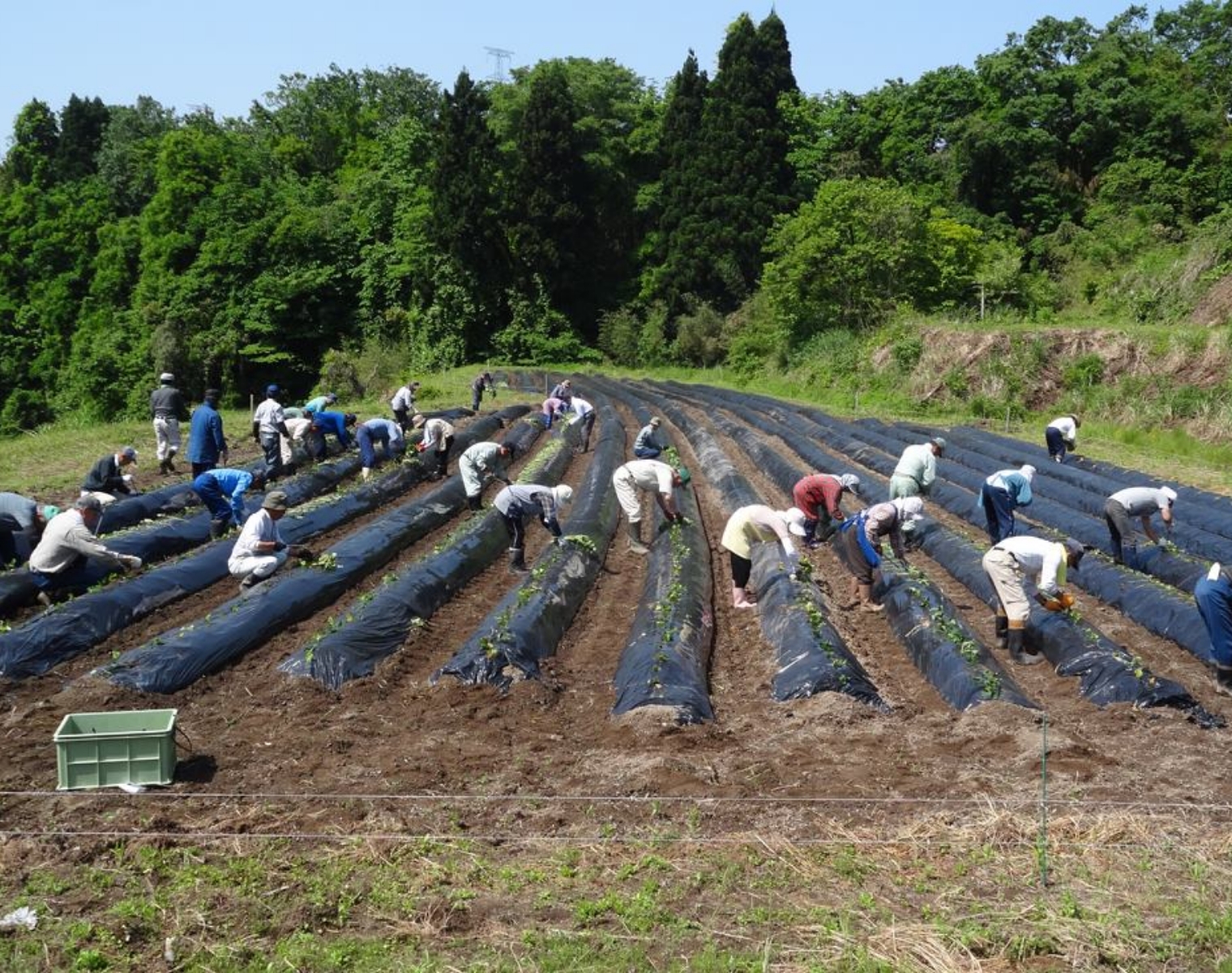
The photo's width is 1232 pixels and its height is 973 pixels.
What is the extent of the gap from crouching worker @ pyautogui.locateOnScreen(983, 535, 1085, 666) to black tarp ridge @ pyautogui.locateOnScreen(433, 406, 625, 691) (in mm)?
4156

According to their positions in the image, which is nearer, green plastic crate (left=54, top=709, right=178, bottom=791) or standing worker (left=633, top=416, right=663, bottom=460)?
green plastic crate (left=54, top=709, right=178, bottom=791)

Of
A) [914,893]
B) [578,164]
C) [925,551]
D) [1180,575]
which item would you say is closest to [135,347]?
[578,164]

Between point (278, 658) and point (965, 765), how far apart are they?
19.7ft

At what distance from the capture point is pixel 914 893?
19.4 ft

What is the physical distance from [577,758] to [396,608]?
3.52 metres

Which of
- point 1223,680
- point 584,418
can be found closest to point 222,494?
point 584,418

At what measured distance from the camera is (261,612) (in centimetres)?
1052

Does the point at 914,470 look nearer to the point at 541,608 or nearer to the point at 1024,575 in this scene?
the point at 1024,575

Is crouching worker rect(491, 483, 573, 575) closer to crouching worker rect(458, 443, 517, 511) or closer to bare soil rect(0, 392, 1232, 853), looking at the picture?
crouching worker rect(458, 443, 517, 511)

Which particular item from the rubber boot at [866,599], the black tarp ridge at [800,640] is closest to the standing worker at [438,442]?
the black tarp ridge at [800,640]

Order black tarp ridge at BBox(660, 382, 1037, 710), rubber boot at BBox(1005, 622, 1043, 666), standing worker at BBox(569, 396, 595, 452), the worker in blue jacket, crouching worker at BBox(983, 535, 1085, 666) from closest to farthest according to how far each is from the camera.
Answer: black tarp ridge at BBox(660, 382, 1037, 710) → crouching worker at BBox(983, 535, 1085, 666) → rubber boot at BBox(1005, 622, 1043, 666) → the worker in blue jacket → standing worker at BBox(569, 396, 595, 452)

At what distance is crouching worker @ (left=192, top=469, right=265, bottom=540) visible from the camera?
13.6 m

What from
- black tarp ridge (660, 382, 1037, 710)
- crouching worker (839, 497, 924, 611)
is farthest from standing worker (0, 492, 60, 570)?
black tarp ridge (660, 382, 1037, 710)

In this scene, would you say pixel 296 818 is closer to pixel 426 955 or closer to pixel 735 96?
pixel 426 955
